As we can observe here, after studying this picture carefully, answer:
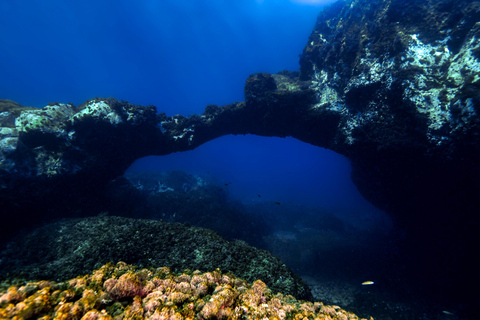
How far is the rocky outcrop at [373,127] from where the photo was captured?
312 inches

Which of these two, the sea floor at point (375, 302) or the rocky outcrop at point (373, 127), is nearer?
the rocky outcrop at point (373, 127)

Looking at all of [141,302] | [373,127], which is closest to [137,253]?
[141,302]

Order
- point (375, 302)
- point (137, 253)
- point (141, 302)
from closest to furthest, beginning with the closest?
1. point (141, 302)
2. point (137, 253)
3. point (375, 302)

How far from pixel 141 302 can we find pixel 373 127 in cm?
1160

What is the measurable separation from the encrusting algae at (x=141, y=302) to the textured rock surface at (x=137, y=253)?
1.41 metres

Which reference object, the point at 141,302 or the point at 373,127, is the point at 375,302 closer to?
the point at 373,127

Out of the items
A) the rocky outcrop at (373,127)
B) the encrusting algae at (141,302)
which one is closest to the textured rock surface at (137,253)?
the encrusting algae at (141,302)

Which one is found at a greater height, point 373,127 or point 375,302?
point 373,127

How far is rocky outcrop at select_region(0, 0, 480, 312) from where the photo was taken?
7914 mm

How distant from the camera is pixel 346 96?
36.3 ft

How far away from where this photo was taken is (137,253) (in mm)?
5203

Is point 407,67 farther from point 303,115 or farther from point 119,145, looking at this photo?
point 119,145

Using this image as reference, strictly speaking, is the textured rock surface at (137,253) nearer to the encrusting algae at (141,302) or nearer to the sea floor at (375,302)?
the encrusting algae at (141,302)

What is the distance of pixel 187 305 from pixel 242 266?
249 centimetres
